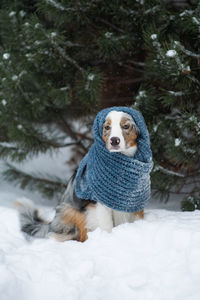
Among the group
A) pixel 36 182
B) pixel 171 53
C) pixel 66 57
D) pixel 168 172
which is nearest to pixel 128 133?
pixel 171 53

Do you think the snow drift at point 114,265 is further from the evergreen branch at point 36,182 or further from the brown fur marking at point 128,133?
the evergreen branch at point 36,182

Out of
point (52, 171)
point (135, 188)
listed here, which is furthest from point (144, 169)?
point (52, 171)

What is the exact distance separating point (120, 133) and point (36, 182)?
2.34m

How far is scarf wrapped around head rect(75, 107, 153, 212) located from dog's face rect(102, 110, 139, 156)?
0.11 feet

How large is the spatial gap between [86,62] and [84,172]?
4.89ft

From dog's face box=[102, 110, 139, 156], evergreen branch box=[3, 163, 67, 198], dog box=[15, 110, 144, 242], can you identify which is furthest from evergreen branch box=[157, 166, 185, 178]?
evergreen branch box=[3, 163, 67, 198]

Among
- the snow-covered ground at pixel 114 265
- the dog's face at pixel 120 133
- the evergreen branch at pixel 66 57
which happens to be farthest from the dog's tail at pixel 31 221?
the evergreen branch at pixel 66 57

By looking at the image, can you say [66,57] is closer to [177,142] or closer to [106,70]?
[106,70]

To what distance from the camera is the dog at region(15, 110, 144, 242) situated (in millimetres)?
2398

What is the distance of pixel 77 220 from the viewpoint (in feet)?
8.71

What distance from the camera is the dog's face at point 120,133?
7.66ft

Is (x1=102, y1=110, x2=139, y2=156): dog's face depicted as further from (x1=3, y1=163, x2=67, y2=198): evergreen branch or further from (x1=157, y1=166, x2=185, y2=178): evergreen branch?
(x1=3, y1=163, x2=67, y2=198): evergreen branch

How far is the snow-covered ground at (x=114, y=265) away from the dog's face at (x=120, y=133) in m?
0.56

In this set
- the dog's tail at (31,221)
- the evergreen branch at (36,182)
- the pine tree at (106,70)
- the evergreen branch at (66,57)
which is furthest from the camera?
the evergreen branch at (36,182)
